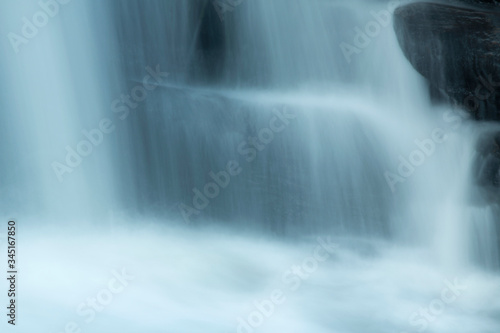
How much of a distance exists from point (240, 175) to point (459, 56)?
2.98m

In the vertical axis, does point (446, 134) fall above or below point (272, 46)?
below

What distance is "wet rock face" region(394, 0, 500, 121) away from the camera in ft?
31.1

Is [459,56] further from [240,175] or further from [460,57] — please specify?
[240,175]

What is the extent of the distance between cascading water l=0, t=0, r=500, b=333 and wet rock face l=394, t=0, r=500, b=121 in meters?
0.23

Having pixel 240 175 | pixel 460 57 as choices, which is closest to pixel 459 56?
pixel 460 57

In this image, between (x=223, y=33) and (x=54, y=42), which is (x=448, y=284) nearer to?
(x=223, y=33)

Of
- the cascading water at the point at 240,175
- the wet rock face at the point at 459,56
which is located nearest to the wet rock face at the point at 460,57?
the wet rock face at the point at 459,56

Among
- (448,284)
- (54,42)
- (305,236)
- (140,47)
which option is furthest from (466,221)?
(54,42)

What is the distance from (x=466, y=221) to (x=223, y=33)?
3.37 meters

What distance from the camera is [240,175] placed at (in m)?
8.62

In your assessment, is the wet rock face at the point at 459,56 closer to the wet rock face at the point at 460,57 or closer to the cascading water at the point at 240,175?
the wet rock face at the point at 460,57

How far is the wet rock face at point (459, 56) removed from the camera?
9.47m

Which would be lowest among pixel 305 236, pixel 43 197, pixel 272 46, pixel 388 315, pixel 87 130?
pixel 388 315

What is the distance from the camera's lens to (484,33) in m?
9.52
